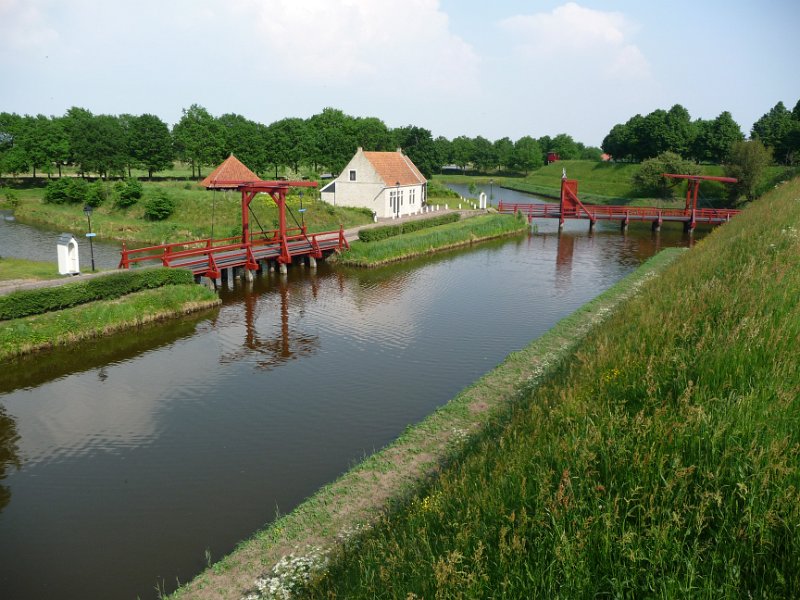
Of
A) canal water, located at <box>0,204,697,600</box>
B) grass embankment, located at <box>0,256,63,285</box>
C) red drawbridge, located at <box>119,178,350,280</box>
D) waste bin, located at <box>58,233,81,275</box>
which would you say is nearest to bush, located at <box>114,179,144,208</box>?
red drawbridge, located at <box>119,178,350,280</box>

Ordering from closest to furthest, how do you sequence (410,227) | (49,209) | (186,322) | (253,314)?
(186,322) < (253,314) < (410,227) < (49,209)

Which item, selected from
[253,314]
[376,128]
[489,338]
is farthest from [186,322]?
[376,128]

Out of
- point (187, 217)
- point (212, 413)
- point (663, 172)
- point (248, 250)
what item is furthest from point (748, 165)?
point (212, 413)

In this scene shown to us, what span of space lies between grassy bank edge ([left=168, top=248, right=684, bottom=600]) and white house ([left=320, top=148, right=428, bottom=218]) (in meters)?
34.8

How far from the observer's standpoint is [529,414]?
8836 mm

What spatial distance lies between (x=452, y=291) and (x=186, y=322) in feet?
40.5

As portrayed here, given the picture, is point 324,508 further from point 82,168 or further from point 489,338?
point 82,168

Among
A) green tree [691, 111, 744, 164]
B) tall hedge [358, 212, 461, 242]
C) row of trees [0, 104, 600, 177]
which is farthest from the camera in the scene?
green tree [691, 111, 744, 164]

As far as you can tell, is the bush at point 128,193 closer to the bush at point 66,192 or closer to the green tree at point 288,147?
the bush at point 66,192

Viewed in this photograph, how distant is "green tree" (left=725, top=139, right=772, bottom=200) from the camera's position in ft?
206

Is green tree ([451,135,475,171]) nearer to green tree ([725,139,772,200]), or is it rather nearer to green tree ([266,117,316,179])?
green tree ([266,117,316,179])

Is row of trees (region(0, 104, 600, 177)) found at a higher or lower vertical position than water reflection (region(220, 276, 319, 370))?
higher

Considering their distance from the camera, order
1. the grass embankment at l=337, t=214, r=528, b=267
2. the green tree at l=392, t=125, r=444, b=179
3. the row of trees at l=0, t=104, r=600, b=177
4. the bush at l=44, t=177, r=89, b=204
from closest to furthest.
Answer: the grass embankment at l=337, t=214, r=528, b=267 → the bush at l=44, t=177, r=89, b=204 → the row of trees at l=0, t=104, r=600, b=177 → the green tree at l=392, t=125, r=444, b=179

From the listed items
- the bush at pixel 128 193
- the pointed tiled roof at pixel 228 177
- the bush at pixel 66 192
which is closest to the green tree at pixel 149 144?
the bush at pixel 66 192
